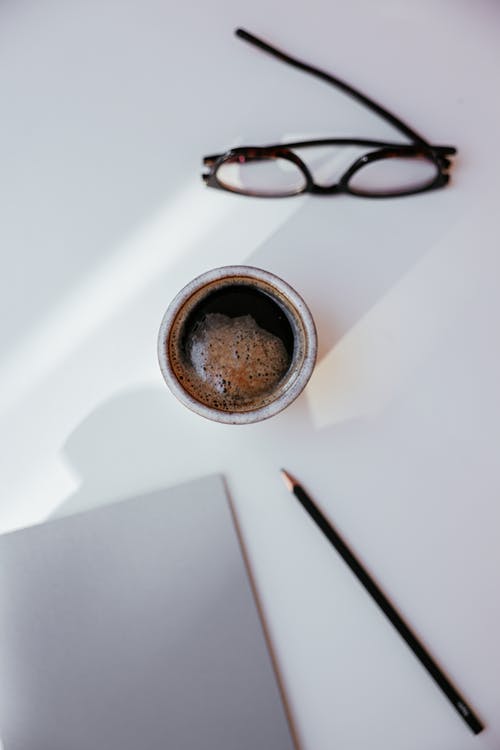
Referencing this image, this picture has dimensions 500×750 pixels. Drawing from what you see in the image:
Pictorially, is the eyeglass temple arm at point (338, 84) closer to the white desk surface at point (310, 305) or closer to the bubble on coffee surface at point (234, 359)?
the white desk surface at point (310, 305)

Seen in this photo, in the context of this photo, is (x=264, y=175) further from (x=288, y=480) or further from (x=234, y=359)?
(x=288, y=480)

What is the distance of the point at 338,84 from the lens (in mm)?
666

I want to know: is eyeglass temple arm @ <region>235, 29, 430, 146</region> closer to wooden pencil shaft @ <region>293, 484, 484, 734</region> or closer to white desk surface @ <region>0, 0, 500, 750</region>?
white desk surface @ <region>0, 0, 500, 750</region>

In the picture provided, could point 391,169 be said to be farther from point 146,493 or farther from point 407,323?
point 146,493

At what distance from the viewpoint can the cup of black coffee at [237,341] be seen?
563 mm

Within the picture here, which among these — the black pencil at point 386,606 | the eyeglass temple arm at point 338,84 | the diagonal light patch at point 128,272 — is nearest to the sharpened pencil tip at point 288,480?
the black pencil at point 386,606

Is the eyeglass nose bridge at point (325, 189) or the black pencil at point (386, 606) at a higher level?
the eyeglass nose bridge at point (325, 189)

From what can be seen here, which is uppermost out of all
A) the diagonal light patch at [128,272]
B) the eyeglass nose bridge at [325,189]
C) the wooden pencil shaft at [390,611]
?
the diagonal light patch at [128,272]

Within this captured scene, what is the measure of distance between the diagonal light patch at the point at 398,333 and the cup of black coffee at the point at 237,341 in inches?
2.7

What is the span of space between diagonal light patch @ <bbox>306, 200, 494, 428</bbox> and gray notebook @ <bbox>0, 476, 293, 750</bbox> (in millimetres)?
152

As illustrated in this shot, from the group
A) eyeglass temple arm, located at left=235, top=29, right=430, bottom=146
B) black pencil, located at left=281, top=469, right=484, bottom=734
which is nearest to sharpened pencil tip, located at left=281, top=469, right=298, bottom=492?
black pencil, located at left=281, top=469, right=484, bottom=734

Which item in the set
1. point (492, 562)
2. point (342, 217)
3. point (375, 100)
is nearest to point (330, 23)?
point (375, 100)

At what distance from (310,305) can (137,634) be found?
368mm

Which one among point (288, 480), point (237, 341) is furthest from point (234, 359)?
point (288, 480)
